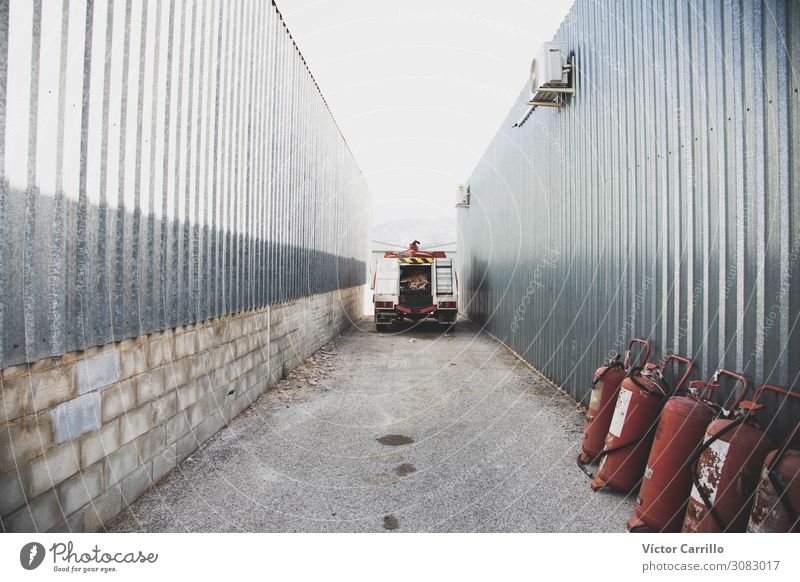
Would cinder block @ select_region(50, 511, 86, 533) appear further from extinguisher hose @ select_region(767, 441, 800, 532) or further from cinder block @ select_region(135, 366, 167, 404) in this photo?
extinguisher hose @ select_region(767, 441, 800, 532)

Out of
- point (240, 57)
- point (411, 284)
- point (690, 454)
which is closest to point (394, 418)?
point (690, 454)

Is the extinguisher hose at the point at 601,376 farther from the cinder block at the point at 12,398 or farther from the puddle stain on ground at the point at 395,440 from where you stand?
the cinder block at the point at 12,398

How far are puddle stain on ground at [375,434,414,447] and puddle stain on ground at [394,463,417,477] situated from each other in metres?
0.48

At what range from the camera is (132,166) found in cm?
321

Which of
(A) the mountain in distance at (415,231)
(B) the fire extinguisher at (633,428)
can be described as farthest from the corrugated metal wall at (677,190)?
(A) the mountain in distance at (415,231)

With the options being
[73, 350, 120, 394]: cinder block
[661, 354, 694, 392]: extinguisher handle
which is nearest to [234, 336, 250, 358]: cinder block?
[73, 350, 120, 394]: cinder block

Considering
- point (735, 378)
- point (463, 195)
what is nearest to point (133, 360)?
point (735, 378)

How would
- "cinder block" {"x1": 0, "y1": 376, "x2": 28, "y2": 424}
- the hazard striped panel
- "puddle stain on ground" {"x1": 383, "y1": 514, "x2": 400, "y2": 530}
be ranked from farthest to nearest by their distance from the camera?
the hazard striped panel → "puddle stain on ground" {"x1": 383, "y1": 514, "x2": 400, "y2": 530} → "cinder block" {"x1": 0, "y1": 376, "x2": 28, "y2": 424}

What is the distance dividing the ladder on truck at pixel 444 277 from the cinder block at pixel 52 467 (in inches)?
426

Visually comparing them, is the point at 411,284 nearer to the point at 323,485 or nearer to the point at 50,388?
the point at 323,485

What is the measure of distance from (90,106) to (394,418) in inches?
160

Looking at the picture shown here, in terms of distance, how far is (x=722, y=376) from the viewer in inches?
119

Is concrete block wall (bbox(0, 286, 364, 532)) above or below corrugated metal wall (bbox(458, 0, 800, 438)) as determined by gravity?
below

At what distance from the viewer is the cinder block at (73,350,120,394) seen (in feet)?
8.97
